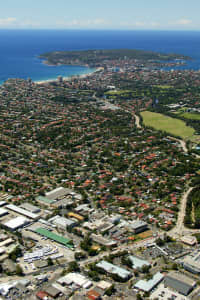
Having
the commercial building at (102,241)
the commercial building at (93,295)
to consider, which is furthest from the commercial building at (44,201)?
the commercial building at (93,295)

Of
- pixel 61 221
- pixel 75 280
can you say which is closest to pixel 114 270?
pixel 75 280

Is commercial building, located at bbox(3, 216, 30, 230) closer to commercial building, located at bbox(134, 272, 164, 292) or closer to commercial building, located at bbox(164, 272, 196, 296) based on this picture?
commercial building, located at bbox(134, 272, 164, 292)

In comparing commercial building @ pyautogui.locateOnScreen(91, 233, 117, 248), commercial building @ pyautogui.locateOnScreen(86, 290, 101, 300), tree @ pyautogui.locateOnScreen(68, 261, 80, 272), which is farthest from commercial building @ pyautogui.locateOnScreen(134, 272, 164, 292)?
commercial building @ pyautogui.locateOnScreen(91, 233, 117, 248)

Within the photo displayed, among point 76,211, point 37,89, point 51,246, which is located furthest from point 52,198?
point 37,89

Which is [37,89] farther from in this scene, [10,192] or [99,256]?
[99,256]

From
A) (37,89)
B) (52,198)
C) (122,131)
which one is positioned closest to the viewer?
(52,198)

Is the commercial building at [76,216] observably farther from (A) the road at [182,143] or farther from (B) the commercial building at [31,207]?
(A) the road at [182,143]
